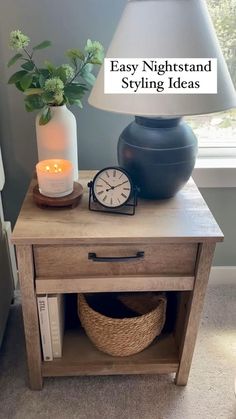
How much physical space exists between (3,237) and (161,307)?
609 mm

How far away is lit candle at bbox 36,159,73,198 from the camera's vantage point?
1.10 meters

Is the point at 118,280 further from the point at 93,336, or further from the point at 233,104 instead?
the point at 233,104

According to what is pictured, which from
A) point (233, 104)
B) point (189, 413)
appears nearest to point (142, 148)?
point (233, 104)

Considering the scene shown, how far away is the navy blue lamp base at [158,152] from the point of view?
108cm

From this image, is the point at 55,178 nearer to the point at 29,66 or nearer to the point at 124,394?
the point at 29,66

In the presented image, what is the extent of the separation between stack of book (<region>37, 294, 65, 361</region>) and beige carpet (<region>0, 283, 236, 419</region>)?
0.14 meters

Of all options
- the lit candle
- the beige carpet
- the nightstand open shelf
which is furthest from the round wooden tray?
the beige carpet

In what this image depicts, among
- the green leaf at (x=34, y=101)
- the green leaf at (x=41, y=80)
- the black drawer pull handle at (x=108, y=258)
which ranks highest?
the green leaf at (x=41, y=80)

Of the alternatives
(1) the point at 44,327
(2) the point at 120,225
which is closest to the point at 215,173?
(2) the point at 120,225

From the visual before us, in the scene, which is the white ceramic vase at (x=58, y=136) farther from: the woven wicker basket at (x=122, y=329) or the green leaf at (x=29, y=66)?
the woven wicker basket at (x=122, y=329)

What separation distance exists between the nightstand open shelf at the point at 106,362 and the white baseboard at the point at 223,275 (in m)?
0.54

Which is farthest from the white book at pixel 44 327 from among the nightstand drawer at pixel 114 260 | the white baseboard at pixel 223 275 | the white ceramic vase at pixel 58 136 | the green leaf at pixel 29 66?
the white baseboard at pixel 223 275

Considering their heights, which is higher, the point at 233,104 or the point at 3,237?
the point at 233,104

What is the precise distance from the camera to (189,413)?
125cm
